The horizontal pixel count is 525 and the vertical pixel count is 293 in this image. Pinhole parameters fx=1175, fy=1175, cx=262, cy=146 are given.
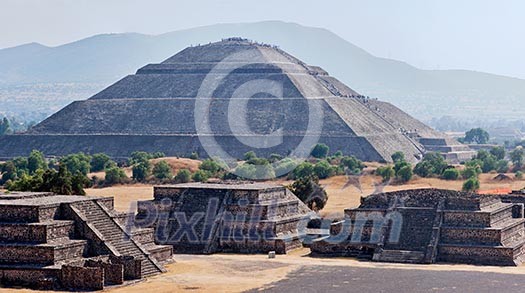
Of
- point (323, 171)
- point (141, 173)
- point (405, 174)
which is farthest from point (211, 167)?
point (405, 174)

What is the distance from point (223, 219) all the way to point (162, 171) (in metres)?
42.7

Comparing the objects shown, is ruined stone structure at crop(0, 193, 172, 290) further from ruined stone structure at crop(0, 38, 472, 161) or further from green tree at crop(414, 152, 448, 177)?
ruined stone structure at crop(0, 38, 472, 161)

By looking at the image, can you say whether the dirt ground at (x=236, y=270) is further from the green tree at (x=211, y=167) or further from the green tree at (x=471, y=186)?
the green tree at (x=211, y=167)

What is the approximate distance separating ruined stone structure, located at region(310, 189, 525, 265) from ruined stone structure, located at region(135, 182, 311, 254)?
219 cm

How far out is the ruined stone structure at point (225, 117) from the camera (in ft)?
455

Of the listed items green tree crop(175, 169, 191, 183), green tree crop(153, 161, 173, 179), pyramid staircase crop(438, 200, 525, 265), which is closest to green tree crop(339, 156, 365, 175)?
green tree crop(153, 161, 173, 179)

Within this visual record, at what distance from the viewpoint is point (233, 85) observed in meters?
155

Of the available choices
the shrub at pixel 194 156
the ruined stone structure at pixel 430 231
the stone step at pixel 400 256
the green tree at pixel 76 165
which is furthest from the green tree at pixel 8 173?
the stone step at pixel 400 256

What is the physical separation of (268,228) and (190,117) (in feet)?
314

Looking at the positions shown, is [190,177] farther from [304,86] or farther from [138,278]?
[304,86]

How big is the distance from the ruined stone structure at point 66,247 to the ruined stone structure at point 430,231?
986 centimetres

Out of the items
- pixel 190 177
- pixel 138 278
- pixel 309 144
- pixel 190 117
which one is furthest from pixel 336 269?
pixel 190 117

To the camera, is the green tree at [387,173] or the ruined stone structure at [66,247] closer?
the ruined stone structure at [66,247]

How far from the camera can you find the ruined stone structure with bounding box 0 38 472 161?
138750 mm
